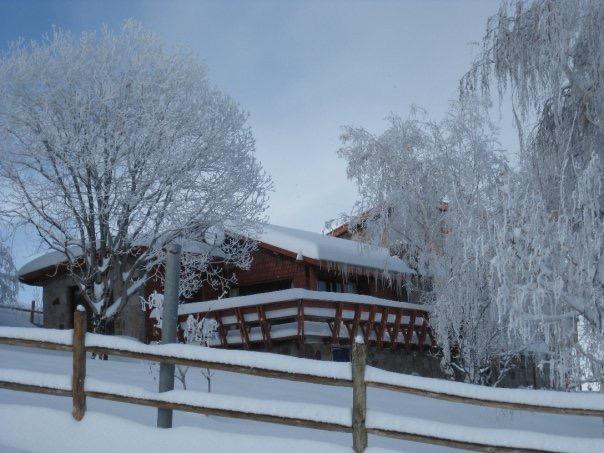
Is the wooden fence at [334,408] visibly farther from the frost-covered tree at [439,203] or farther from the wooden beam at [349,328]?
the wooden beam at [349,328]

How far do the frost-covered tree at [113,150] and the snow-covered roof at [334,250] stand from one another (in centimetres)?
170

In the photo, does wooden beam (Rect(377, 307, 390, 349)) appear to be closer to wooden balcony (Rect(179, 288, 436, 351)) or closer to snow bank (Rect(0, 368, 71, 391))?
wooden balcony (Rect(179, 288, 436, 351))

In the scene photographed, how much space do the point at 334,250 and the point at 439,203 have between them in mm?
3596

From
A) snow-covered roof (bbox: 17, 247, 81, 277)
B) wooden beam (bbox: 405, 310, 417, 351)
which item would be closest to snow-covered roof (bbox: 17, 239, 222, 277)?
snow-covered roof (bbox: 17, 247, 81, 277)

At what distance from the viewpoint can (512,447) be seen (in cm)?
662

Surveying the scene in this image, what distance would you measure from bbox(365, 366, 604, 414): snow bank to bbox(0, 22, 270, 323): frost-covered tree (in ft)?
42.5

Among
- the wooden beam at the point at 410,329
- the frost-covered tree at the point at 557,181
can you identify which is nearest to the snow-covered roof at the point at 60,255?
the wooden beam at the point at 410,329

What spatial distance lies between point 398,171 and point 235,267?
7.38 metres

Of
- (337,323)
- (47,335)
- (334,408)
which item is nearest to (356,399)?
(334,408)

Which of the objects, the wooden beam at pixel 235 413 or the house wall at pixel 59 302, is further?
the house wall at pixel 59 302

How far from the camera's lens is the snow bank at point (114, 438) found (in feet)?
22.6

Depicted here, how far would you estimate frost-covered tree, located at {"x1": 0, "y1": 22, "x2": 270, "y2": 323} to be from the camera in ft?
61.1

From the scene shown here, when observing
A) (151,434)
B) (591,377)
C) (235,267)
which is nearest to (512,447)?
(151,434)

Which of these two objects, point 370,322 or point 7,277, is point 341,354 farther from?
point 7,277
